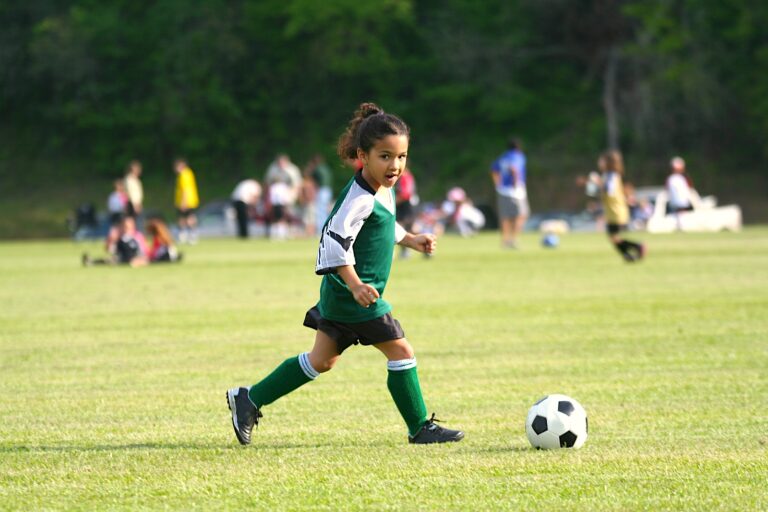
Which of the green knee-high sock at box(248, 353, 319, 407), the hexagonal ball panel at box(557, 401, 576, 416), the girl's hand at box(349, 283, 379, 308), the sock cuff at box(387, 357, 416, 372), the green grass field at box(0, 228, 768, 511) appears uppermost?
the girl's hand at box(349, 283, 379, 308)

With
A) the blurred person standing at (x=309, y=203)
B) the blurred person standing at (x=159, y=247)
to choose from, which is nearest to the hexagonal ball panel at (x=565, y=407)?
the blurred person standing at (x=159, y=247)

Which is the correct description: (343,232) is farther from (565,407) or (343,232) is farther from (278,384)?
(565,407)

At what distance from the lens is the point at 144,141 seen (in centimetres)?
6384

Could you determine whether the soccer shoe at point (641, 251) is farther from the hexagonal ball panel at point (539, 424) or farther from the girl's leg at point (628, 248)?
the hexagonal ball panel at point (539, 424)

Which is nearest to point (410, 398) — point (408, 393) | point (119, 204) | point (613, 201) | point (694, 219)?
point (408, 393)

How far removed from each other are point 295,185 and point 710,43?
23769mm

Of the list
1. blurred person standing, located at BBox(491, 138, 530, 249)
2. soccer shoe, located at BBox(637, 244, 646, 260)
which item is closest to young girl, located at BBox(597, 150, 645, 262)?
soccer shoe, located at BBox(637, 244, 646, 260)

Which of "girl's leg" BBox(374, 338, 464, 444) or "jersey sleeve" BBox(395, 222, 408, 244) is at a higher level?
"jersey sleeve" BBox(395, 222, 408, 244)

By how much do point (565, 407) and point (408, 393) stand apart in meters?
0.78

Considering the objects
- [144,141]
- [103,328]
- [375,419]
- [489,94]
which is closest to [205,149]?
[144,141]

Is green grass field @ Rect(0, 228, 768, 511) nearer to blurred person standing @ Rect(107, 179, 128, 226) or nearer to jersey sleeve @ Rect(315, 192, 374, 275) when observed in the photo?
jersey sleeve @ Rect(315, 192, 374, 275)

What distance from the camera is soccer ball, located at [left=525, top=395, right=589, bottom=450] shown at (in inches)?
252

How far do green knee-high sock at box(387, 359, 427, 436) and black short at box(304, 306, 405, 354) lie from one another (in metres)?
0.15

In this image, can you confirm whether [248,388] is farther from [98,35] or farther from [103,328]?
[98,35]
